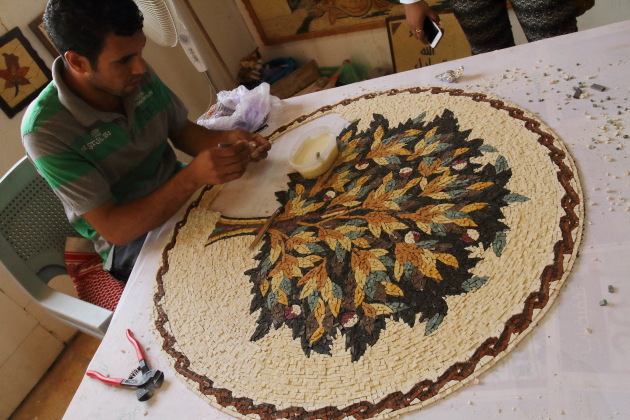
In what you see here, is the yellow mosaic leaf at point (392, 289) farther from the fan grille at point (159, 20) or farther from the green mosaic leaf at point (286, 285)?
the fan grille at point (159, 20)

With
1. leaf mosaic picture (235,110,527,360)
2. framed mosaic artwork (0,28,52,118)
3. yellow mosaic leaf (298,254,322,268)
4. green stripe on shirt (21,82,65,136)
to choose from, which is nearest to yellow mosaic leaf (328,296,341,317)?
leaf mosaic picture (235,110,527,360)

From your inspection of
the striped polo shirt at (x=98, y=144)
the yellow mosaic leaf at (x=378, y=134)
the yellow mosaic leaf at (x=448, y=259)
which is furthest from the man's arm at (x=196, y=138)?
the yellow mosaic leaf at (x=448, y=259)

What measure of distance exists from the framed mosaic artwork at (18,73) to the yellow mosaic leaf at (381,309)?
187 centimetres

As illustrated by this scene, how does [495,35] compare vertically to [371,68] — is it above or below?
above

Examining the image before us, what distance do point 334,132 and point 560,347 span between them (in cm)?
78

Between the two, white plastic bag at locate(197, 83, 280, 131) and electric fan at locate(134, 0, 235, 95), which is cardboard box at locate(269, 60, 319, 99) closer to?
electric fan at locate(134, 0, 235, 95)

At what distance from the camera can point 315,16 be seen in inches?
108

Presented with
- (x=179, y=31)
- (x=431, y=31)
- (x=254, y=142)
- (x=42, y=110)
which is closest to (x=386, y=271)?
(x=254, y=142)

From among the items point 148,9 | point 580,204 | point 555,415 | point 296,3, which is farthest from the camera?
point 296,3

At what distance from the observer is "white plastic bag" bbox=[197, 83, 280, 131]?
146 cm

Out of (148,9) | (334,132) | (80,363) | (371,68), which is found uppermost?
(148,9)

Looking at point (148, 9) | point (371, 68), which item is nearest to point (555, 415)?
point (148, 9)

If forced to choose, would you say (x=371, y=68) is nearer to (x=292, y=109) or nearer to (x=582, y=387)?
(x=292, y=109)

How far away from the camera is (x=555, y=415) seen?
23.2 inches
